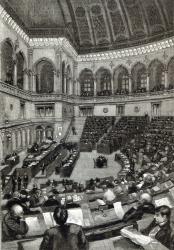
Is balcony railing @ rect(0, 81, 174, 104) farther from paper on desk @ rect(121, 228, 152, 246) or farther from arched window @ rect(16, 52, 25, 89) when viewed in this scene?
paper on desk @ rect(121, 228, 152, 246)

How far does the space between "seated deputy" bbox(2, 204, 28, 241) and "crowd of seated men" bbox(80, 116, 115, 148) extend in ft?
8.43

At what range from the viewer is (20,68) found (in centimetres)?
776

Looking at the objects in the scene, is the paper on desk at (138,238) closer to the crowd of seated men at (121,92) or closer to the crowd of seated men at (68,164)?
the crowd of seated men at (68,164)

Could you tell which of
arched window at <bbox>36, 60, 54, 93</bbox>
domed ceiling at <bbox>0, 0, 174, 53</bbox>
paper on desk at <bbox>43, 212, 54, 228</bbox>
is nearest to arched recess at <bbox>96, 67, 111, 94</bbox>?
domed ceiling at <bbox>0, 0, 174, 53</bbox>

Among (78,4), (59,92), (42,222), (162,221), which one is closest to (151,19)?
(78,4)

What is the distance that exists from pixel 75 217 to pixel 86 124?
2999mm

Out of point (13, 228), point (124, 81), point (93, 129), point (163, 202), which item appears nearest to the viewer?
point (13, 228)

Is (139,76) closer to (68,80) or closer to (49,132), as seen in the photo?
(68,80)

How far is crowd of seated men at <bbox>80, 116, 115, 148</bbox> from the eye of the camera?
813 cm

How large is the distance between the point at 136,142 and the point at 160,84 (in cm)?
183

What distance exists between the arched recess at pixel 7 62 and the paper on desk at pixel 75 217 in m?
3.40

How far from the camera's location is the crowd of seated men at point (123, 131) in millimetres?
8375

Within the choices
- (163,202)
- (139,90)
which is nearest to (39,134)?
(139,90)

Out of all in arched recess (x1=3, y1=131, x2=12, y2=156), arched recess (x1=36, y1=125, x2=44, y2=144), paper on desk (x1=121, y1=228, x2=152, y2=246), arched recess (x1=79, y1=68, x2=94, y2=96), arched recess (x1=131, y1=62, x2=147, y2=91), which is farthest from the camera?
arched recess (x1=131, y1=62, x2=147, y2=91)
